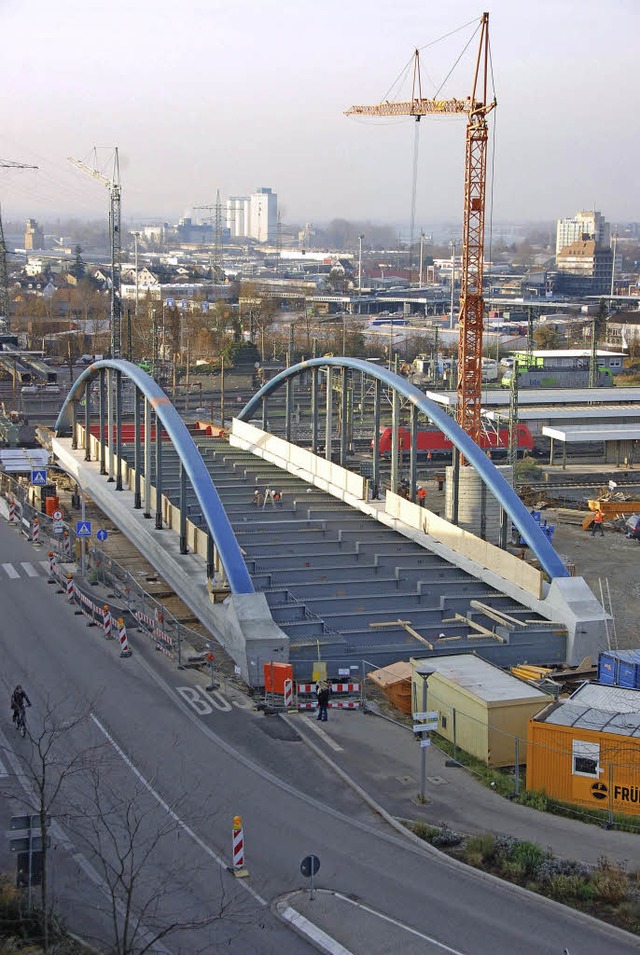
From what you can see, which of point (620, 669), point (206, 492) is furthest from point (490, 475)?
point (620, 669)

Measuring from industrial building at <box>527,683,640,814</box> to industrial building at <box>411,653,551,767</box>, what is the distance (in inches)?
15.3

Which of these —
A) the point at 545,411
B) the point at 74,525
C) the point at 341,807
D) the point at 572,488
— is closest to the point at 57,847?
the point at 341,807

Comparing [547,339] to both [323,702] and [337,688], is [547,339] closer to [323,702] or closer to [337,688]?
[337,688]

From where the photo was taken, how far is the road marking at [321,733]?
1596cm

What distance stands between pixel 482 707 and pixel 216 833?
4066mm

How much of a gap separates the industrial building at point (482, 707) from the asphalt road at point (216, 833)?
4.46 ft

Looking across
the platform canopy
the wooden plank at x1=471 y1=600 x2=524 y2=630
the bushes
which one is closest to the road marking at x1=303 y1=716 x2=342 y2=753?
the bushes

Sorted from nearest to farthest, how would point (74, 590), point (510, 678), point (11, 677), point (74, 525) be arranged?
1. point (510, 678)
2. point (11, 677)
3. point (74, 590)
4. point (74, 525)

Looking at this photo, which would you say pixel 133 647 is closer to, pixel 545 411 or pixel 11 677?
pixel 11 677

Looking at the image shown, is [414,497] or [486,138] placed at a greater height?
[486,138]

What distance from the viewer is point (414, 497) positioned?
27.2m

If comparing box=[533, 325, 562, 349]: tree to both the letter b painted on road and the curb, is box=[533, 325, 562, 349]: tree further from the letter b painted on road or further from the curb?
the curb

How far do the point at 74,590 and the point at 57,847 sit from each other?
10.5 m

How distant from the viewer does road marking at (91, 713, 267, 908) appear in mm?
11977
